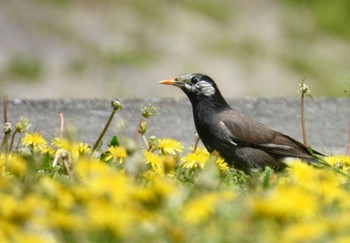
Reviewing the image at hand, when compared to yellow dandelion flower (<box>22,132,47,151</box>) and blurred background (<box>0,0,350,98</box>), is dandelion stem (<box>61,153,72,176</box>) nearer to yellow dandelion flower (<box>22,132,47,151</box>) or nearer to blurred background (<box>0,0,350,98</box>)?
yellow dandelion flower (<box>22,132,47,151</box>)

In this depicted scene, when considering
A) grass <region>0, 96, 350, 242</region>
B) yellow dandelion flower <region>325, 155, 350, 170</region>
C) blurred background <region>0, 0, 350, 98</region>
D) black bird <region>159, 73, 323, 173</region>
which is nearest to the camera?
grass <region>0, 96, 350, 242</region>

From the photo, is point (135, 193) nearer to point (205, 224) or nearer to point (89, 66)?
point (205, 224)

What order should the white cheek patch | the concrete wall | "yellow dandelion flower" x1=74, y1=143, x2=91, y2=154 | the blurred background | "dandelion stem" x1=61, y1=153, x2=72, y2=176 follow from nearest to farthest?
"dandelion stem" x1=61, y1=153, x2=72, y2=176, "yellow dandelion flower" x1=74, y1=143, x2=91, y2=154, the white cheek patch, the concrete wall, the blurred background

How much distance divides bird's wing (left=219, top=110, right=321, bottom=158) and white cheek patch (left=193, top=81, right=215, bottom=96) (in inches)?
7.5

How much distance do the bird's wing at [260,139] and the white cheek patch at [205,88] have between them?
Result: 7.5 inches

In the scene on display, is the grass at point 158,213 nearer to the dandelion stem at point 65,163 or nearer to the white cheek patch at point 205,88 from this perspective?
the dandelion stem at point 65,163

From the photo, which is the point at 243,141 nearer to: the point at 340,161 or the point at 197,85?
the point at 197,85

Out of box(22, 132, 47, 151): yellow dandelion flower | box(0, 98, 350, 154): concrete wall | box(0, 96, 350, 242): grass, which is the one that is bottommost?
box(0, 98, 350, 154): concrete wall

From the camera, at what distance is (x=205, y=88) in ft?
17.0

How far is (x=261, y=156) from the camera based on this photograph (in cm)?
490

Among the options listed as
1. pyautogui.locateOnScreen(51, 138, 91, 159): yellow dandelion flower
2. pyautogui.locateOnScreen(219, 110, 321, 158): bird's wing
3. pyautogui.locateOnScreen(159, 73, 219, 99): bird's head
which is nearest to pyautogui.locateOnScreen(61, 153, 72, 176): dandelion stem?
pyautogui.locateOnScreen(51, 138, 91, 159): yellow dandelion flower

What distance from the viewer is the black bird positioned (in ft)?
15.9

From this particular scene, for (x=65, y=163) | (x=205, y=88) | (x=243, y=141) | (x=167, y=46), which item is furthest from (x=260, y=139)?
(x=167, y=46)

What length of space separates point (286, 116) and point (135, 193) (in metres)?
3.89
